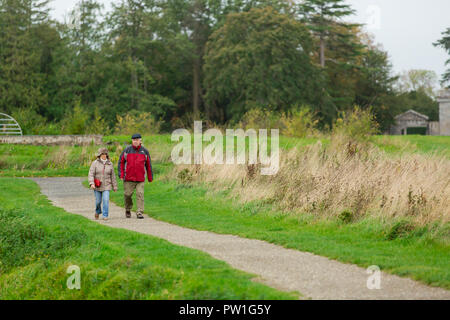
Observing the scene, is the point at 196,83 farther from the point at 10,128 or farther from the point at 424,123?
the point at 10,128

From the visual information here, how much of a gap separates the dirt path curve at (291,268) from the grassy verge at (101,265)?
35cm

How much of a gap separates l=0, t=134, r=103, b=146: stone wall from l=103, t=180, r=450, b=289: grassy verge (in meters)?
16.7

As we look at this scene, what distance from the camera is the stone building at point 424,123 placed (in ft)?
206

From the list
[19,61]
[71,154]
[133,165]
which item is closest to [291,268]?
[133,165]

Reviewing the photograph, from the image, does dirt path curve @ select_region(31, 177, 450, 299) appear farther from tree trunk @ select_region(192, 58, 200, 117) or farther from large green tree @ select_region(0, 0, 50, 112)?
tree trunk @ select_region(192, 58, 200, 117)

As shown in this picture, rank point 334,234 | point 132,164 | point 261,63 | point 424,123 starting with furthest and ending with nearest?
point 424,123
point 261,63
point 132,164
point 334,234

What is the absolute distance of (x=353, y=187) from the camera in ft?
41.1

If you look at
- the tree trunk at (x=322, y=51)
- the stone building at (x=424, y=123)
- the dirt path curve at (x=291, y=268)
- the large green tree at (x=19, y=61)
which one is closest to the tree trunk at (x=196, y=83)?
the tree trunk at (x=322, y=51)

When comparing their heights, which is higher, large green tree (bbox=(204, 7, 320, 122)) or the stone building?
large green tree (bbox=(204, 7, 320, 122))

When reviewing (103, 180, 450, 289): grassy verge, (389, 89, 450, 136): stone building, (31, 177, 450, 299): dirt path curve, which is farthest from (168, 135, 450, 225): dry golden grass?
(389, 89, 450, 136): stone building

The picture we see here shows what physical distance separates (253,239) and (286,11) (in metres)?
54.5

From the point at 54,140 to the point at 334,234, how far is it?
78.3 feet

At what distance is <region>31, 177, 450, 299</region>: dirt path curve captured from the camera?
22.5 feet

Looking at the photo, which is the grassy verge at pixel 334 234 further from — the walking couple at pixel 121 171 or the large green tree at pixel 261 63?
the large green tree at pixel 261 63
